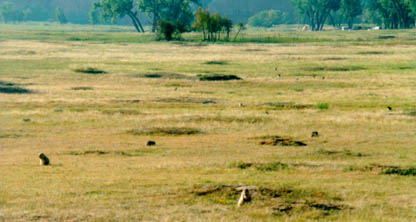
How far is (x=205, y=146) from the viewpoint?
1958cm

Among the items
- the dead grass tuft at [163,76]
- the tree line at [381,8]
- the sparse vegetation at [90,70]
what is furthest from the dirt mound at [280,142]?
the tree line at [381,8]

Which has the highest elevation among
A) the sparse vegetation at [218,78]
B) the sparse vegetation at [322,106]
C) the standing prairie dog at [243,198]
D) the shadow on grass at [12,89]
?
the standing prairie dog at [243,198]

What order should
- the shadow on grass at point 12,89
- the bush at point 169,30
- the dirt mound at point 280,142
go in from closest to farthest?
the dirt mound at point 280,142 < the shadow on grass at point 12,89 < the bush at point 169,30

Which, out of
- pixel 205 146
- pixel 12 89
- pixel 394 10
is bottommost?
pixel 12 89

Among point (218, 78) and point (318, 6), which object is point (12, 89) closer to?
point (218, 78)

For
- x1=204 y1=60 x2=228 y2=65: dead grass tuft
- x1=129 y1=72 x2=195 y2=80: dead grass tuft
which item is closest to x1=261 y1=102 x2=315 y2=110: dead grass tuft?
x1=129 y1=72 x2=195 y2=80: dead grass tuft

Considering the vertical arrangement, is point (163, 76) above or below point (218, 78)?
below

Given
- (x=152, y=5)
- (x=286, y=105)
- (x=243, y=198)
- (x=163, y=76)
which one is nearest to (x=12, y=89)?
(x=163, y=76)

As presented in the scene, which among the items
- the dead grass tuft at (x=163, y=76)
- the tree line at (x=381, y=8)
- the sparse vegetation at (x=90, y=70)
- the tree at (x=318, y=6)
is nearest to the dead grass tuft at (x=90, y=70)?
the sparse vegetation at (x=90, y=70)

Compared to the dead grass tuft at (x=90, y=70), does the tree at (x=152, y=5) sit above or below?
above

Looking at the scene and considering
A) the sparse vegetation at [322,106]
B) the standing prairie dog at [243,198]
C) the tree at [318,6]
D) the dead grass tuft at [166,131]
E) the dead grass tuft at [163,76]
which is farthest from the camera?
the tree at [318,6]

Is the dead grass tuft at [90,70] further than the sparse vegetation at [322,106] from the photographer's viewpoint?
Yes

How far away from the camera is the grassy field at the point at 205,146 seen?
12.6m

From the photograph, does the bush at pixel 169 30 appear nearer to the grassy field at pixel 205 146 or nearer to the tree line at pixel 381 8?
the tree line at pixel 381 8
